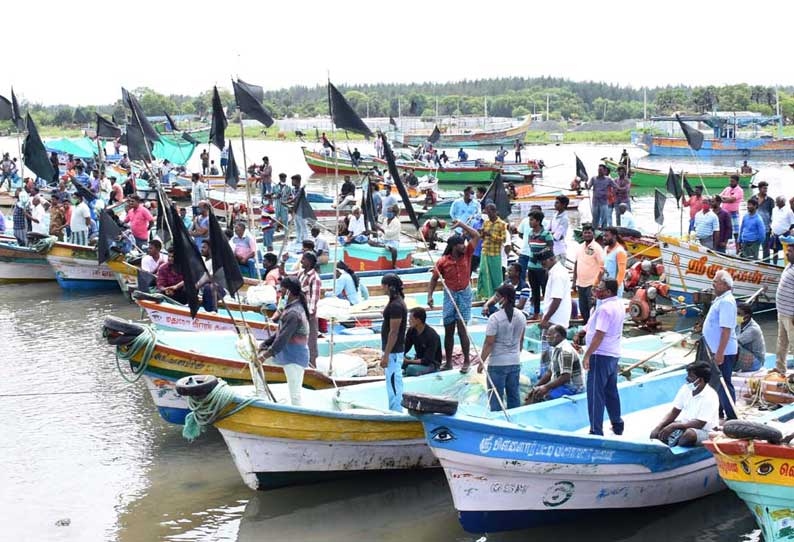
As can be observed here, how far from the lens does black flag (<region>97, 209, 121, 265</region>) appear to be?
1783 centimetres

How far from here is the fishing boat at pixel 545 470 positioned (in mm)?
8180

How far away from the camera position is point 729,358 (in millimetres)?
9641

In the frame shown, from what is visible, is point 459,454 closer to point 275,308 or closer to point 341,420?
point 341,420

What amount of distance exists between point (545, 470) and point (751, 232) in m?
11.3

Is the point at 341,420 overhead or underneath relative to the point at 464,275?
underneath

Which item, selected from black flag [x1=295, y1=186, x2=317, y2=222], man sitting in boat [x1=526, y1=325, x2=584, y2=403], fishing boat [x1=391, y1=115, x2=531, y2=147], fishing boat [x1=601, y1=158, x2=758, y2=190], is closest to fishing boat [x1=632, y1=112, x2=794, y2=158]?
fishing boat [x1=601, y1=158, x2=758, y2=190]

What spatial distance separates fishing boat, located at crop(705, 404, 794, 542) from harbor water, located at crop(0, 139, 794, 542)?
1.26 m

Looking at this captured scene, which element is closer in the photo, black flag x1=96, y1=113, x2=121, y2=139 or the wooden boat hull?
the wooden boat hull

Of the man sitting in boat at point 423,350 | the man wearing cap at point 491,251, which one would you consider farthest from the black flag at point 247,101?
the man sitting in boat at point 423,350

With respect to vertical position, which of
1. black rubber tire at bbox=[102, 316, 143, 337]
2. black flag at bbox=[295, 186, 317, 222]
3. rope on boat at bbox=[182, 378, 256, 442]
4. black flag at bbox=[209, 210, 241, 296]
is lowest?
rope on boat at bbox=[182, 378, 256, 442]

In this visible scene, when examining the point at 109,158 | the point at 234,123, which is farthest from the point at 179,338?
the point at 234,123

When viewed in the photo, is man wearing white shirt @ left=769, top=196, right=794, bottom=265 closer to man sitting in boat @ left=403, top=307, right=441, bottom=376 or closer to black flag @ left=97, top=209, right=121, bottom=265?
man sitting in boat @ left=403, top=307, right=441, bottom=376

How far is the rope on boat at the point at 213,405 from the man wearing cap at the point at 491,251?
658 centimetres

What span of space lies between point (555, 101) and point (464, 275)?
120749mm
